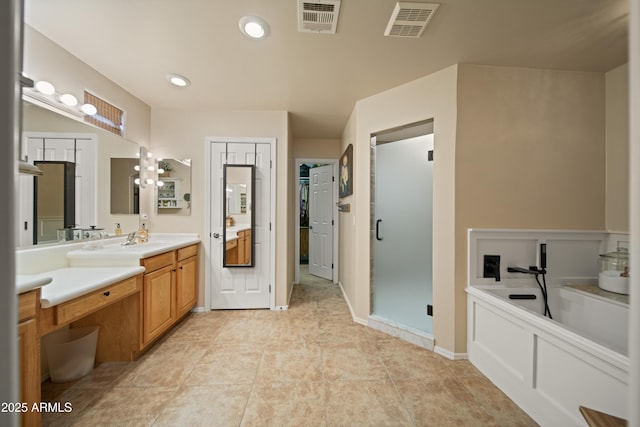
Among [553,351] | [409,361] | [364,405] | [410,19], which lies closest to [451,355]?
[409,361]

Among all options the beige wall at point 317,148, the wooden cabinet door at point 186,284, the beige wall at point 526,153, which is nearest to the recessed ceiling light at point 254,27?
the beige wall at point 526,153

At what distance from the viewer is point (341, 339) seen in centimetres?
229

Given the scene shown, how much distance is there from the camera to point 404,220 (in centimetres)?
304

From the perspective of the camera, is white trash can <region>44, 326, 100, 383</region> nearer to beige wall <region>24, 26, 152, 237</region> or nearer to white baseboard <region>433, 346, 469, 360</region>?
beige wall <region>24, 26, 152, 237</region>

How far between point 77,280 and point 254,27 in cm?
197

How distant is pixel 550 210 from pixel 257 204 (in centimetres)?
280

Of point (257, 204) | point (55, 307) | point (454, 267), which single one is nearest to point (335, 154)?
point (257, 204)

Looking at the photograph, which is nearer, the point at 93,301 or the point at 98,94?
the point at 93,301

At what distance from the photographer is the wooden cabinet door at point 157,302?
2.00 meters

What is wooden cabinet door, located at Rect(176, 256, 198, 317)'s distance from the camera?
247 centimetres

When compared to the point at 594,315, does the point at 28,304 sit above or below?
above

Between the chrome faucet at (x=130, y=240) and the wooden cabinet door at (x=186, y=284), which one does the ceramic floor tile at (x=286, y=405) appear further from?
the chrome faucet at (x=130, y=240)

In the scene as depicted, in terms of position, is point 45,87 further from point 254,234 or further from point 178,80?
point 254,234

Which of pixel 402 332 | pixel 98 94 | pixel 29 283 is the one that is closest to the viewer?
pixel 29 283
